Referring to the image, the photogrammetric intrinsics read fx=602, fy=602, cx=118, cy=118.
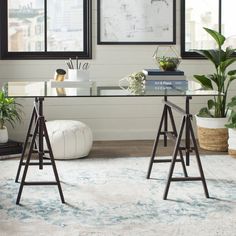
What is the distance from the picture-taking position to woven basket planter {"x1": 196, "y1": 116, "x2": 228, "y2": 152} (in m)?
5.90

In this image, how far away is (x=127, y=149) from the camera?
604cm

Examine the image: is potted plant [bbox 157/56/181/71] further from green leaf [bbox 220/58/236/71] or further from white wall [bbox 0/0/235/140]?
white wall [bbox 0/0/235/140]

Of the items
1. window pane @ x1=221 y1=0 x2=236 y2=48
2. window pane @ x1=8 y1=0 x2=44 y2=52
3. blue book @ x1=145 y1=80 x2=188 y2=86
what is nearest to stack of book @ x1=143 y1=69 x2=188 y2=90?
blue book @ x1=145 y1=80 x2=188 y2=86

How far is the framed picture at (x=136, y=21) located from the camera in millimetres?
6359

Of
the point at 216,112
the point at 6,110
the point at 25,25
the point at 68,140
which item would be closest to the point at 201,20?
the point at 216,112

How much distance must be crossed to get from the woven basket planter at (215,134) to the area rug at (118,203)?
2.13ft

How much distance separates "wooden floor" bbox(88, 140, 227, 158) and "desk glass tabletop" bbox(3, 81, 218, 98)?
144cm

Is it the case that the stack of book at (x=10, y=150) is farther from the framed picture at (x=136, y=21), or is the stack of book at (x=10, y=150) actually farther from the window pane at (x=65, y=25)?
the framed picture at (x=136, y=21)

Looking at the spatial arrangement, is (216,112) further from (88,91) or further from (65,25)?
(88,91)

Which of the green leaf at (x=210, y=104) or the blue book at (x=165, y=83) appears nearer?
the blue book at (x=165, y=83)

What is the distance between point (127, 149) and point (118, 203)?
6.65 feet

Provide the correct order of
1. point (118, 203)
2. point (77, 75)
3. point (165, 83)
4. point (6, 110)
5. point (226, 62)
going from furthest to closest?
point (226, 62), point (6, 110), point (77, 75), point (165, 83), point (118, 203)


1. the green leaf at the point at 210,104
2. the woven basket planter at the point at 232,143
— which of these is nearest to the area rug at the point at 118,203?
the woven basket planter at the point at 232,143

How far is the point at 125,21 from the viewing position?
6383 millimetres
